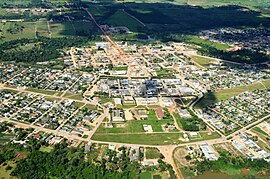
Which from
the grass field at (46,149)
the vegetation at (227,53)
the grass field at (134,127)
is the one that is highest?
the vegetation at (227,53)

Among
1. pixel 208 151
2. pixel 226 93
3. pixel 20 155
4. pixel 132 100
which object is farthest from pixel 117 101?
pixel 226 93

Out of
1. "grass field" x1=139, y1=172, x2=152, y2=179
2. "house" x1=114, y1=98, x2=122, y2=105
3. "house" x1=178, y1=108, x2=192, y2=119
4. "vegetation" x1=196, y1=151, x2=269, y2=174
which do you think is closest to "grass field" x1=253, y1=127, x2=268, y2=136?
"vegetation" x1=196, y1=151, x2=269, y2=174

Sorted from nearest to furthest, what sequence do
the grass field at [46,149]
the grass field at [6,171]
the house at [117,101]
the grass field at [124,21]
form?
the grass field at [6,171] < the grass field at [46,149] < the house at [117,101] < the grass field at [124,21]

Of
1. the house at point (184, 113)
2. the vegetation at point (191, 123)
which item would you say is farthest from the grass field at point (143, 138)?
the house at point (184, 113)

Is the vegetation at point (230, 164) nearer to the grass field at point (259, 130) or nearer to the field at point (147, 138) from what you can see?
the field at point (147, 138)

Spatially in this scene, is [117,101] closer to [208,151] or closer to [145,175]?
[208,151]

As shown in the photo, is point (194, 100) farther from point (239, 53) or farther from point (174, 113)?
point (239, 53)
